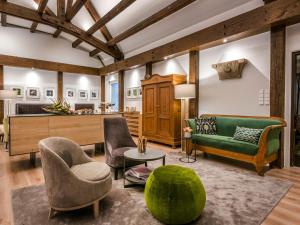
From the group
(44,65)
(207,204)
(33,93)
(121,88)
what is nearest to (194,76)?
(207,204)

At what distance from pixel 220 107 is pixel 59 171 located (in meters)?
3.72

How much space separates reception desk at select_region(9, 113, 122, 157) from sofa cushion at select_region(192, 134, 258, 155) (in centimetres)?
226

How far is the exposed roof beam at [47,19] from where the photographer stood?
16.7ft

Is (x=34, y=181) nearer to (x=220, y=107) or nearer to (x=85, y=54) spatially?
(x=220, y=107)

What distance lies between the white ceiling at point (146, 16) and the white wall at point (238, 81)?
0.80 metres

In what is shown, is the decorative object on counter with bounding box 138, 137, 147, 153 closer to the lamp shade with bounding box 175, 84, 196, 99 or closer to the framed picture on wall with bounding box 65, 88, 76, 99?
the lamp shade with bounding box 175, 84, 196, 99

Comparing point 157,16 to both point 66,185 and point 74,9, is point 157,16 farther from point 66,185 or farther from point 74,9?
point 66,185

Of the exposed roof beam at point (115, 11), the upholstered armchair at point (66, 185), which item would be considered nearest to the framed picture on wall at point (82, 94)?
the exposed roof beam at point (115, 11)

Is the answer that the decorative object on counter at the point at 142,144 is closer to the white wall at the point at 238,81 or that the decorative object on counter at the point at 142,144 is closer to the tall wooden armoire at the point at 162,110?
the tall wooden armoire at the point at 162,110

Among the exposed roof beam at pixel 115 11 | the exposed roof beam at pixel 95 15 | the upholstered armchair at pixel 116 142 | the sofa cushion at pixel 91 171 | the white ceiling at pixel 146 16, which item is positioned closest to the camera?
the sofa cushion at pixel 91 171

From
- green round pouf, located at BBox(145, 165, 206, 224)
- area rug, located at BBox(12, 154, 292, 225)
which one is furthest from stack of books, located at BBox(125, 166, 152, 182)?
green round pouf, located at BBox(145, 165, 206, 224)

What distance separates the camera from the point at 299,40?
3178mm

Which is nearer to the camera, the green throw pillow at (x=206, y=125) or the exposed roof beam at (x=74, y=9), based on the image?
the green throw pillow at (x=206, y=125)

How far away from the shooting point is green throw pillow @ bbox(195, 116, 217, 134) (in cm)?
411
